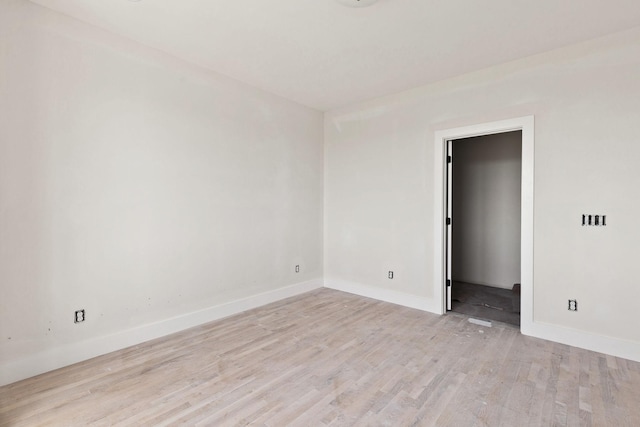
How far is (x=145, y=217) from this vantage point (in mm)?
3041

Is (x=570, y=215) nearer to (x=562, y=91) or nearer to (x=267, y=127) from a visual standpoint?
(x=562, y=91)

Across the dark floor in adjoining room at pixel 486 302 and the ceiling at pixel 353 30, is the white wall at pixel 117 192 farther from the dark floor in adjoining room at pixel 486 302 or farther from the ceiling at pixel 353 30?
the dark floor in adjoining room at pixel 486 302

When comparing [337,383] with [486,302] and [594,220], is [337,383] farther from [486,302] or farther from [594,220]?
[486,302]

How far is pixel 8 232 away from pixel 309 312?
287 cm

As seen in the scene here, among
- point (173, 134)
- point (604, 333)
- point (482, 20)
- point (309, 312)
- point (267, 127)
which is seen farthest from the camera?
point (267, 127)

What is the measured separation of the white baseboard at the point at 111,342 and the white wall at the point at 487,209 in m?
3.50

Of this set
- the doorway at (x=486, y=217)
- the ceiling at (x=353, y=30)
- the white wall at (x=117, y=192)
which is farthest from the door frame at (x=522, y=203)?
the white wall at (x=117, y=192)

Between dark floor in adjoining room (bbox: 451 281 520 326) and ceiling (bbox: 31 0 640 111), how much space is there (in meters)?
2.84

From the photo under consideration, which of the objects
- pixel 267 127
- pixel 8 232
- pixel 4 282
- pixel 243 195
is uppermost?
pixel 267 127

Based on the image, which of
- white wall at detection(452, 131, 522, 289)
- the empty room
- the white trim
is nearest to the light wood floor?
the empty room

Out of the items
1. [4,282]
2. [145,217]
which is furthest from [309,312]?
[4,282]

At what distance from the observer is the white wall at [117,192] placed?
2.37 m

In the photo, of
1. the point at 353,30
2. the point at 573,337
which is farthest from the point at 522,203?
the point at 353,30

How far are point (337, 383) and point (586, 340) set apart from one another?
2385mm
